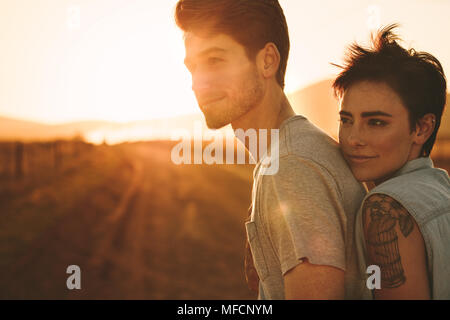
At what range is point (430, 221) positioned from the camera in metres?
2.01

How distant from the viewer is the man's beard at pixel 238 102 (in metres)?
2.46

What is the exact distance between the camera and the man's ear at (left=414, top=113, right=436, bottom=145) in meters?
2.41

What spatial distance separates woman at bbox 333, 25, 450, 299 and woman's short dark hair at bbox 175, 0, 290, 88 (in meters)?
0.51

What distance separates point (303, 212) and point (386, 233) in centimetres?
48

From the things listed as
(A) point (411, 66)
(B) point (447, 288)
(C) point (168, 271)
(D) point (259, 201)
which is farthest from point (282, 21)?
(C) point (168, 271)

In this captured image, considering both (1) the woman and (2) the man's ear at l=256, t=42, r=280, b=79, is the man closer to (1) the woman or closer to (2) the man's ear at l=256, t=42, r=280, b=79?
(2) the man's ear at l=256, t=42, r=280, b=79

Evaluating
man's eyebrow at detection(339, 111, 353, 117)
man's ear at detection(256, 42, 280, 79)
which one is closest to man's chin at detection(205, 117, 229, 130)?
man's ear at detection(256, 42, 280, 79)

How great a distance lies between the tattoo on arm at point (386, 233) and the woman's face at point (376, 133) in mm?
267

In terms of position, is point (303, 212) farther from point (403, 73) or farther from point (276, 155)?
point (403, 73)

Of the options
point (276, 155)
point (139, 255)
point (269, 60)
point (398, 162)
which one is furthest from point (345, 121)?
point (139, 255)

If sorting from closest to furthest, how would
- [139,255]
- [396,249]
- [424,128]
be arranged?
1. [396,249]
2. [424,128]
3. [139,255]

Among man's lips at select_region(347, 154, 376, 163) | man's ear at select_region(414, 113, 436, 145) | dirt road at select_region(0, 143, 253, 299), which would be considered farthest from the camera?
dirt road at select_region(0, 143, 253, 299)

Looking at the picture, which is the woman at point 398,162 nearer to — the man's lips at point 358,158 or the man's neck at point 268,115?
the man's lips at point 358,158
